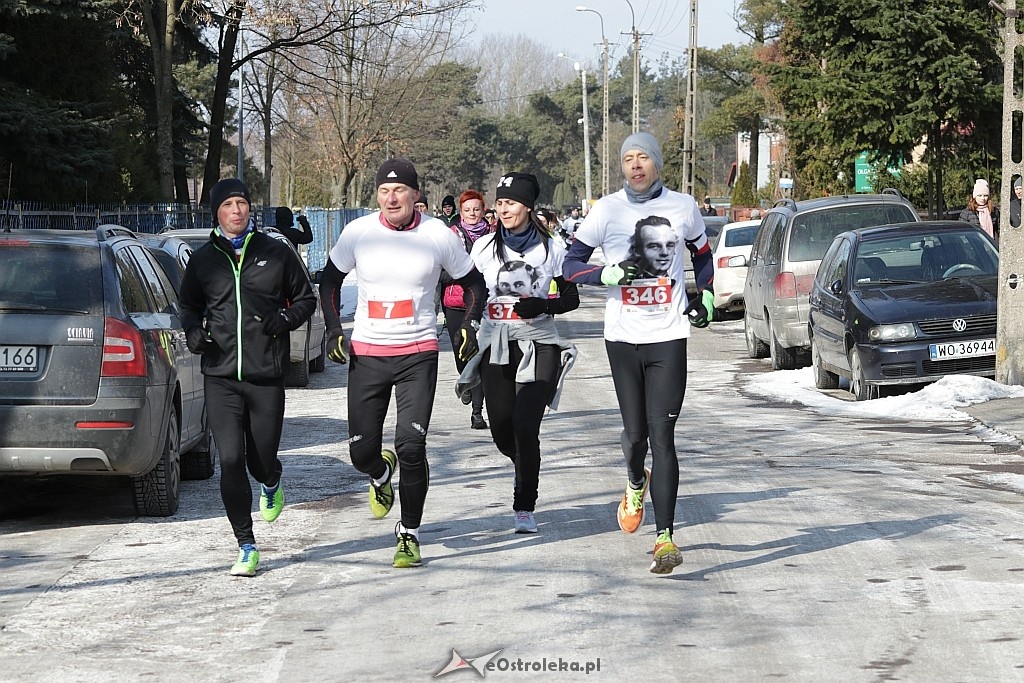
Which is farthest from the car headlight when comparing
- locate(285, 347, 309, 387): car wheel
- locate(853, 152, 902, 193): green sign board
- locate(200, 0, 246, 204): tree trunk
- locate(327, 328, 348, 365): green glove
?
locate(200, 0, 246, 204): tree trunk

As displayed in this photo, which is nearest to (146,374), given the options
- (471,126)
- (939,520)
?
(939,520)

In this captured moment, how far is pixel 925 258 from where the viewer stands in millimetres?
14945

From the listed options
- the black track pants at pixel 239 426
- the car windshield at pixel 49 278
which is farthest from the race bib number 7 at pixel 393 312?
the car windshield at pixel 49 278

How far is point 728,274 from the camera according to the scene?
24.7 m

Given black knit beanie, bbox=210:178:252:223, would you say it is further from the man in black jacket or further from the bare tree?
the bare tree

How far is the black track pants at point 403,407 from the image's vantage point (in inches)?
277

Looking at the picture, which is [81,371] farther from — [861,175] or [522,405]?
[861,175]

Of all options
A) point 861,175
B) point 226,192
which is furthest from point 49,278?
point 861,175

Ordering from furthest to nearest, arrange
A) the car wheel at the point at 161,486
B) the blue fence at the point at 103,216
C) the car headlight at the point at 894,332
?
1. the blue fence at the point at 103,216
2. the car headlight at the point at 894,332
3. the car wheel at the point at 161,486

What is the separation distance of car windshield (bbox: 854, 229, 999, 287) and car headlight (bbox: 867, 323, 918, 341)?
1108mm

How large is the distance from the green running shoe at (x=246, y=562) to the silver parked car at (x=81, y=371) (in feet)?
4.69

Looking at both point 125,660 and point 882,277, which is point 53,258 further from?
point 882,277

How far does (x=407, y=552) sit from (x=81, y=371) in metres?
2.22

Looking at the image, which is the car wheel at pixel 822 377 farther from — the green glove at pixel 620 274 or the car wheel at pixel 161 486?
the green glove at pixel 620 274
